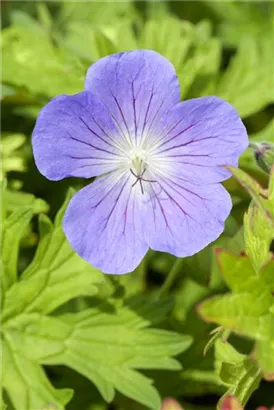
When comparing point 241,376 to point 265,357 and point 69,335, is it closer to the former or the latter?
point 265,357

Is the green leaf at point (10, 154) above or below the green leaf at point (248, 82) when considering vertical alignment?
below

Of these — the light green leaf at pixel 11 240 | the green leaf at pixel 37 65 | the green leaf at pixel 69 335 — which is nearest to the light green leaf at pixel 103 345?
the green leaf at pixel 69 335

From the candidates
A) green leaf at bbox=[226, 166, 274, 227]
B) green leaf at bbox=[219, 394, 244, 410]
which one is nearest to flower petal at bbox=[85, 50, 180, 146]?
green leaf at bbox=[226, 166, 274, 227]

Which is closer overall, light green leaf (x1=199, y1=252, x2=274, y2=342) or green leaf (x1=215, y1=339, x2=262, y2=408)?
light green leaf (x1=199, y1=252, x2=274, y2=342)

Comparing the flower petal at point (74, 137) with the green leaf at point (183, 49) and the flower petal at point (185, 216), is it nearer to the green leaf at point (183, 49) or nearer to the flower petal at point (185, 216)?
the flower petal at point (185, 216)

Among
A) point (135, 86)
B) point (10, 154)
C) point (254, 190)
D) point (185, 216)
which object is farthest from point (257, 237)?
point (10, 154)

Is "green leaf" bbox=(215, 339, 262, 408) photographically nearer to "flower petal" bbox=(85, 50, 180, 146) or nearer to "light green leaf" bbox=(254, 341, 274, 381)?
"light green leaf" bbox=(254, 341, 274, 381)

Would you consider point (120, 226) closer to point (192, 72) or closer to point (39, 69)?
point (192, 72)
